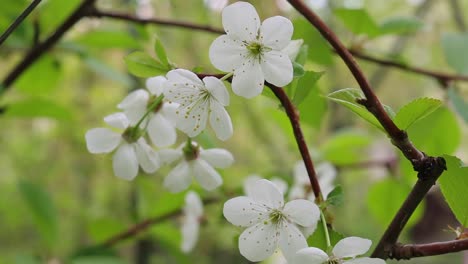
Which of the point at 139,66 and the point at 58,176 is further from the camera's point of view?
the point at 58,176

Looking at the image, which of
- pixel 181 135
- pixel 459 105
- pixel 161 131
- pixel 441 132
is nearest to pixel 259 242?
pixel 161 131

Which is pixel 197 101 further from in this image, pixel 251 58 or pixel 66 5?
pixel 66 5

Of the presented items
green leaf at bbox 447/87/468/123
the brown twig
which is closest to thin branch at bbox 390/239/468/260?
the brown twig

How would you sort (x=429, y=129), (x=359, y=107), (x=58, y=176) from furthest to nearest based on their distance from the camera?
(x=58, y=176) < (x=429, y=129) < (x=359, y=107)

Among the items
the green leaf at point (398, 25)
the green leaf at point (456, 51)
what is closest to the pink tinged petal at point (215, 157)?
the green leaf at point (398, 25)

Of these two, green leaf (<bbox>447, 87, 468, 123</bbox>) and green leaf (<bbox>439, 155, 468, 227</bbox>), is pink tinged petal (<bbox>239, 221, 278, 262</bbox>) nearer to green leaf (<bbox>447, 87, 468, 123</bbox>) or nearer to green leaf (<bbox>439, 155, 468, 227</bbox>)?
green leaf (<bbox>439, 155, 468, 227</bbox>)

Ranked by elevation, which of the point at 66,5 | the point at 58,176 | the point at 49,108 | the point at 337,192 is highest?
the point at 337,192

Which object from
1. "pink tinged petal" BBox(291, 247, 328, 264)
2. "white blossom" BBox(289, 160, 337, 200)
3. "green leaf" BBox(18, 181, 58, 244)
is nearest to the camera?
"pink tinged petal" BBox(291, 247, 328, 264)

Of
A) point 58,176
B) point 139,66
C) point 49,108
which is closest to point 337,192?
point 139,66
